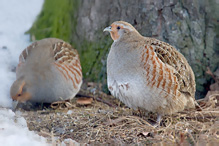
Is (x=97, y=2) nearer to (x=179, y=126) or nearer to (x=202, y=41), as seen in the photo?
(x=202, y=41)

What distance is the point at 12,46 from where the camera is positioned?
22.0 ft

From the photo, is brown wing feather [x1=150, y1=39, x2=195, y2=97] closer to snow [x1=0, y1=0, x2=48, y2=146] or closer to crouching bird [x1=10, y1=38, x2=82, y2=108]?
snow [x1=0, y1=0, x2=48, y2=146]

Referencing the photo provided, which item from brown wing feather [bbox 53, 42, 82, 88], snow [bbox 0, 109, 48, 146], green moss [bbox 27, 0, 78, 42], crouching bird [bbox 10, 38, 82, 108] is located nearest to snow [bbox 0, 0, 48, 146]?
snow [bbox 0, 109, 48, 146]

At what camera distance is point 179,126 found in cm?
421

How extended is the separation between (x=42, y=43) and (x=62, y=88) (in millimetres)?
907

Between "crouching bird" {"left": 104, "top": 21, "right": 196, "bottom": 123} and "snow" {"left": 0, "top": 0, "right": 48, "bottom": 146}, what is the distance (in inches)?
46.1

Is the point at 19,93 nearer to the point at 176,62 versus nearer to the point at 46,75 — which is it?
the point at 46,75

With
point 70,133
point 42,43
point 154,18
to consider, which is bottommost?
point 70,133

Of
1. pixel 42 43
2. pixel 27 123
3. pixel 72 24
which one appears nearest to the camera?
pixel 27 123

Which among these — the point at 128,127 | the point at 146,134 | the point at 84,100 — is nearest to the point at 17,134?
the point at 128,127

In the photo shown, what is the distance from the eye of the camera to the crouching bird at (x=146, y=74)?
411cm

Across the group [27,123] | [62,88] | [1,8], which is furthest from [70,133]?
[1,8]

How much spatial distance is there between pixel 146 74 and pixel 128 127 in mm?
692

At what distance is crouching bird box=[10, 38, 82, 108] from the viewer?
18.1ft
